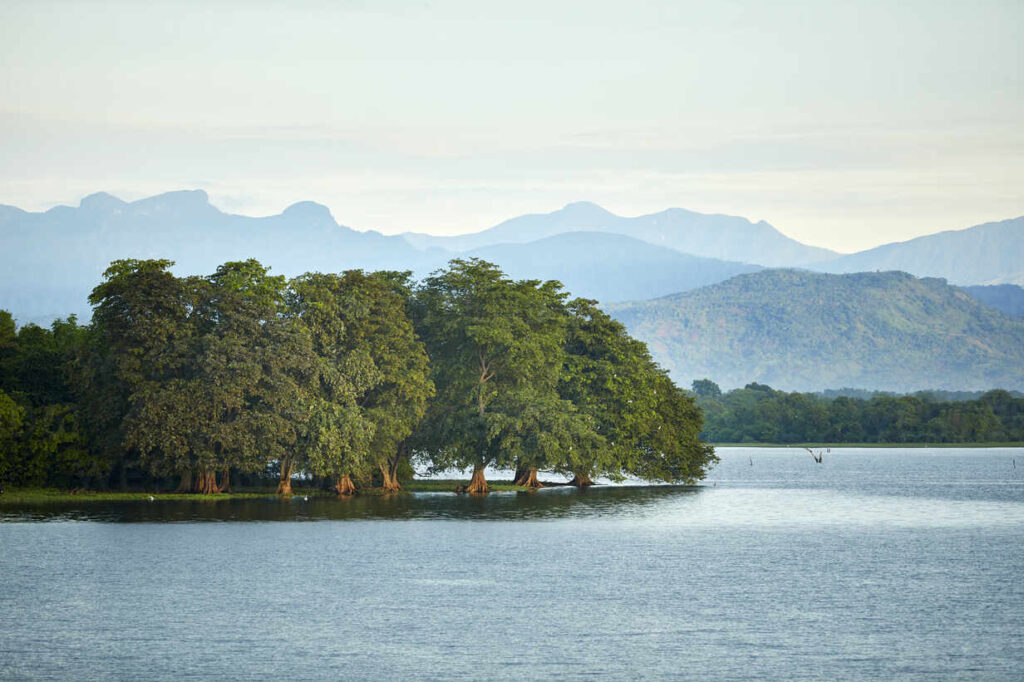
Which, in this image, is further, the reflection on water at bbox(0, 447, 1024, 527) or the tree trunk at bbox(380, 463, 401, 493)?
the tree trunk at bbox(380, 463, 401, 493)

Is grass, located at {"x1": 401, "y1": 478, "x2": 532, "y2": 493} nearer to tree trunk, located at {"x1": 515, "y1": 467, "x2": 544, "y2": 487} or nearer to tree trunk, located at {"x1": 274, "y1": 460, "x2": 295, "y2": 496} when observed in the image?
tree trunk, located at {"x1": 515, "y1": 467, "x2": 544, "y2": 487}

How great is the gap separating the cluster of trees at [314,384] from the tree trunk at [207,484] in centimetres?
24

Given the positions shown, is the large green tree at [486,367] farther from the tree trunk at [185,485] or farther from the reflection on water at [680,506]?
the tree trunk at [185,485]

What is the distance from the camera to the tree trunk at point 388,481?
9810 cm

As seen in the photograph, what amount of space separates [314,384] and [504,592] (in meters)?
40.4

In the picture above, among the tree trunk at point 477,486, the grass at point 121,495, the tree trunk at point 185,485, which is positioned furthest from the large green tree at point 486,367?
the tree trunk at point 185,485

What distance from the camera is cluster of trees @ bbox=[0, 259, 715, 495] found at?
8169 cm

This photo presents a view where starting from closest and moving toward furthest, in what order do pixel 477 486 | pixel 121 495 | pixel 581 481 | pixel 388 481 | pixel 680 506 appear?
pixel 121 495, pixel 680 506, pixel 388 481, pixel 477 486, pixel 581 481

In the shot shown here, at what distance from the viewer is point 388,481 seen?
99438 millimetres

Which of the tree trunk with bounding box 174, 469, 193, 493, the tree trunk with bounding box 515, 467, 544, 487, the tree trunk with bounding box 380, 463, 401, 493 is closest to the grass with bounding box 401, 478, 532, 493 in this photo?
the tree trunk with bounding box 515, 467, 544, 487

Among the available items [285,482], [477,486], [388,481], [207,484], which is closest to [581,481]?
[477,486]

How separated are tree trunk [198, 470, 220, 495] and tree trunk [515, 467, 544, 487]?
29.9 m

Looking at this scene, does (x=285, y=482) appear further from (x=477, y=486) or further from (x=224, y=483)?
(x=477, y=486)

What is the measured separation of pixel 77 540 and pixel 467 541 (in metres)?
20.6
